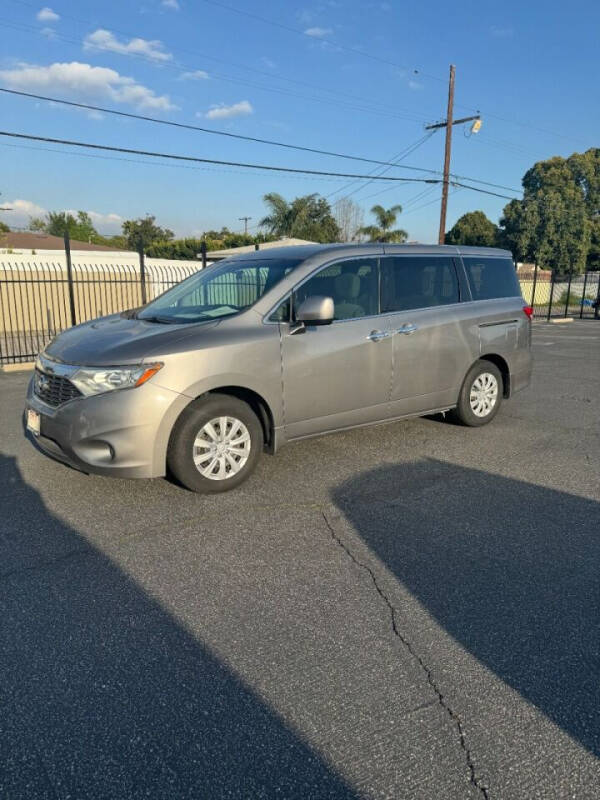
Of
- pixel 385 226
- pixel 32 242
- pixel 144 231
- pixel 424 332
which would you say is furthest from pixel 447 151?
pixel 144 231

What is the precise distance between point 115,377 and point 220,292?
150 cm

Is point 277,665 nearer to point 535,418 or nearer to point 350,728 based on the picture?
point 350,728

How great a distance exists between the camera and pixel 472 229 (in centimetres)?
5325

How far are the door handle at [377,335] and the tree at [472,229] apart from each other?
165 ft

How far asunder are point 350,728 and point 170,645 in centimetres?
93

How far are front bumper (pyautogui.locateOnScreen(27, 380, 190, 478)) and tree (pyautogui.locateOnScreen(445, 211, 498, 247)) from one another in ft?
171

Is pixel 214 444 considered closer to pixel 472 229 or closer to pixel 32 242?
pixel 32 242

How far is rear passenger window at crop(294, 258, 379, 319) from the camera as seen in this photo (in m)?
4.85

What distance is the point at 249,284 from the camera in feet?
16.1

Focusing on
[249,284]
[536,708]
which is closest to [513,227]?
[249,284]

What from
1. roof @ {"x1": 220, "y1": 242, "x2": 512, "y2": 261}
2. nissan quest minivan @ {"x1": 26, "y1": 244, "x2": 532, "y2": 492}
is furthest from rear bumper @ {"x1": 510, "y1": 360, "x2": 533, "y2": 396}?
roof @ {"x1": 220, "y1": 242, "x2": 512, "y2": 261}

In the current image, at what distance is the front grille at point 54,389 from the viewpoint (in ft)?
13.3

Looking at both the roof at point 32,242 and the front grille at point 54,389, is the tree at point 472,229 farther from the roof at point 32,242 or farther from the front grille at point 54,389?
the front grille at point 54,389

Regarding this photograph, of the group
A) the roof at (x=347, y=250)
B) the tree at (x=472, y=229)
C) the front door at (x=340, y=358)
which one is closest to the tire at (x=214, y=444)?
the front door at (x=340, y=358)
